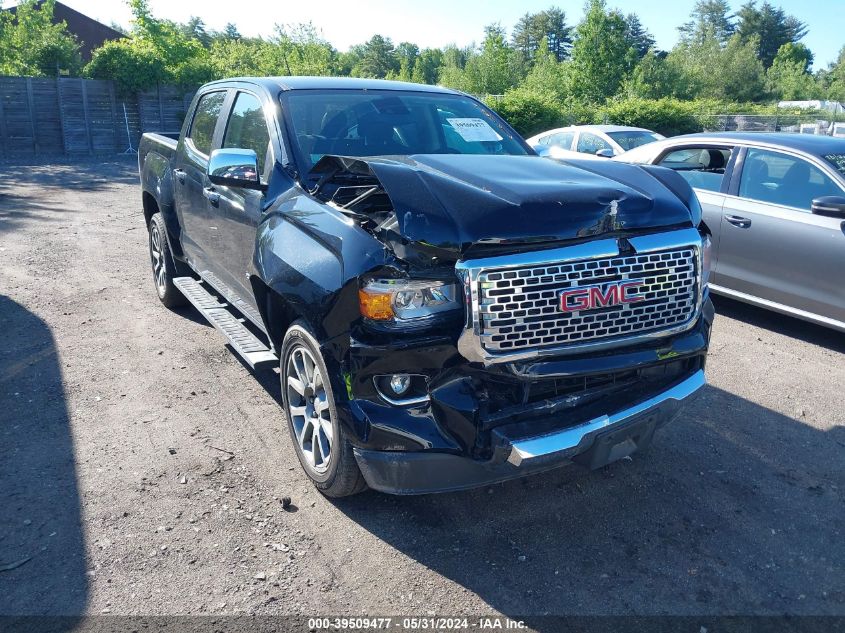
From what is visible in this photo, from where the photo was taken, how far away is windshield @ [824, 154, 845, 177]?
18.9ft

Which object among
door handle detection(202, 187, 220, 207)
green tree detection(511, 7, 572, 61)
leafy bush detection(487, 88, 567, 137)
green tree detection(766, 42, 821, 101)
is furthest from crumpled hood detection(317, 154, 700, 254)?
green tree detection(511, 7, 572, 61)

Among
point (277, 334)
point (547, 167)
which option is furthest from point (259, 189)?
point (547, 167)

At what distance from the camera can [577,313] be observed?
114 inches

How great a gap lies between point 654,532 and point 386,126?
281cm

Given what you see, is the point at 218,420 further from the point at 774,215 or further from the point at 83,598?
the point at 774,215

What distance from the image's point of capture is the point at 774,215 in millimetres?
5988

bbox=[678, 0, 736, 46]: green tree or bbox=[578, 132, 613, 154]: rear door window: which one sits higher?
bbox=[678, 0, 736, 46]: green tree

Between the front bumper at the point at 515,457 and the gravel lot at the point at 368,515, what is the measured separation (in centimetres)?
43

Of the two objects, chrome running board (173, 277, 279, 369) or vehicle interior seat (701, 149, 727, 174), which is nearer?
chrome running board (173, 277, 279, 369)

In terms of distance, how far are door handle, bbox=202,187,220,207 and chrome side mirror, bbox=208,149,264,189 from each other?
2.66ft

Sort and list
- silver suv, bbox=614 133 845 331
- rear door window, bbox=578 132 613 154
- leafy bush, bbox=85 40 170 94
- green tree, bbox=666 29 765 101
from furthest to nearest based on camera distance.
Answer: green tree, bbox=666 29 765 101 < leafy bush, bbox=85 40 170 94 < rear door window, bbox=578 132 613 154 < silver suv, bbox=614 133 845 331

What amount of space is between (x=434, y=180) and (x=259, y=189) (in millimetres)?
1304

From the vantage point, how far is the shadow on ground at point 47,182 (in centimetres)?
1166

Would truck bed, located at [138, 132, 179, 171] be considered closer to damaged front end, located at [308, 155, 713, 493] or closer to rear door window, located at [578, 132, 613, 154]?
damaged front end, located at [308, 155, 713, 493]
